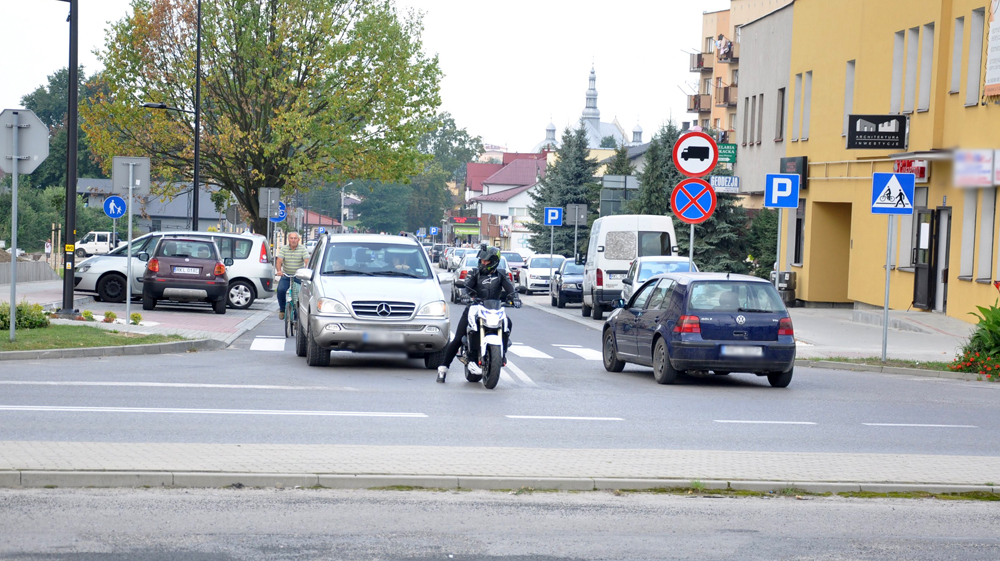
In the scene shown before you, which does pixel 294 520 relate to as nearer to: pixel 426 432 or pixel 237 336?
pixel 426 432

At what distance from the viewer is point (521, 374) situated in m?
15.5

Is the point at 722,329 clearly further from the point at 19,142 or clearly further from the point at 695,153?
the point at 19,142

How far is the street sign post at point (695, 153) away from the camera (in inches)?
810

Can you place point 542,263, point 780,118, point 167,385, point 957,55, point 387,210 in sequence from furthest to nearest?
point 387,210 → point 542,263 → point 780,118 → point 957,55 → point 167,385

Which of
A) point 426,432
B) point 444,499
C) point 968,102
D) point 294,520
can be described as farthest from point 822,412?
point 968,102

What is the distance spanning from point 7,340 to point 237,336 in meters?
4.60

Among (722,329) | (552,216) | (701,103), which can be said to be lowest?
(722,329)

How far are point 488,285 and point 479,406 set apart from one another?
1.92 meters

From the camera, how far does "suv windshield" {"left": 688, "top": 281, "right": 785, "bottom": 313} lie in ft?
47.2

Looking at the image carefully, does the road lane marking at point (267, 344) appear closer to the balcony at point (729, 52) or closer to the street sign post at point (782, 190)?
the street sign post at point (782, 190)

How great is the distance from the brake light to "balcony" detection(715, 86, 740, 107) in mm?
58179

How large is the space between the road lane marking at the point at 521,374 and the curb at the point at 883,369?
185 inches

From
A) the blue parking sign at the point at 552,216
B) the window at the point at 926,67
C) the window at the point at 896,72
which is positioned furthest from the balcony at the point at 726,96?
the window at the point at 926,67

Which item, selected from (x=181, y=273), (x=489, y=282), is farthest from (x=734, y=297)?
(x=181, y=273)
